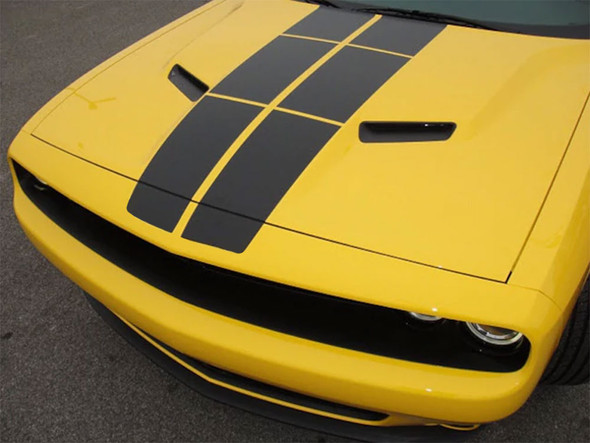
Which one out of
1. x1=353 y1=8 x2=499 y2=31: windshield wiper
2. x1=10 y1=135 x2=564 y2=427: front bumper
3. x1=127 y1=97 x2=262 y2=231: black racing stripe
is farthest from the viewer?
x1=353 y1=8 x2=499 y2=31: windshield wiper

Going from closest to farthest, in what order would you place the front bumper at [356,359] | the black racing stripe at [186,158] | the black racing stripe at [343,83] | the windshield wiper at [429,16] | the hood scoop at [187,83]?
the front bumper at [356,359], the black racing stripe at [186,158], the black racing stripe at [343,83], the hood scoop at [187,83], the windshield wiper at [429,16]

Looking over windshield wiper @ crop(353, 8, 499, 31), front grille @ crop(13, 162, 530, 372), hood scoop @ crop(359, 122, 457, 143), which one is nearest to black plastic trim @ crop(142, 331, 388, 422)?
front grille @ crop(13, 162, 530, 372)

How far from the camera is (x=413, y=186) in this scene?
132 cm

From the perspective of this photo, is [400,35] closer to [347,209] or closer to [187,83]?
[187,83]

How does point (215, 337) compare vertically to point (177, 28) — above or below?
below

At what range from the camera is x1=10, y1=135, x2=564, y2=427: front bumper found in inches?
43.4

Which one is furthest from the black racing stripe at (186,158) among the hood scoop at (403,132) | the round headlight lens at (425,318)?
the round headlight lens at (425,318)

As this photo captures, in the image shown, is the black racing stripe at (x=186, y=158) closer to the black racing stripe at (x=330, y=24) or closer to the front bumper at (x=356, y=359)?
the front bumper at (x=356, y=359)

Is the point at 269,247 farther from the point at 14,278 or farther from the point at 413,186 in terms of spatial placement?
the point at 14,278

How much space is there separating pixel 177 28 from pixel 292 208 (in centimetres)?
121

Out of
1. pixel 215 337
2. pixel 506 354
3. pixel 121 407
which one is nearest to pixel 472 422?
pixel 506 354

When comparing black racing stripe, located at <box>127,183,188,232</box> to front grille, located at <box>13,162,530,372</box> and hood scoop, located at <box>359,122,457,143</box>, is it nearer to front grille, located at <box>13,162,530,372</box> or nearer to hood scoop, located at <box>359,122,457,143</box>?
front grille, located at <box>13,162,530,372</box>

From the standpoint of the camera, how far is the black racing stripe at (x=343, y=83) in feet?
5.07

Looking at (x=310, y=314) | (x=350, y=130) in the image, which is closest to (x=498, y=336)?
(x=310, y=314)
